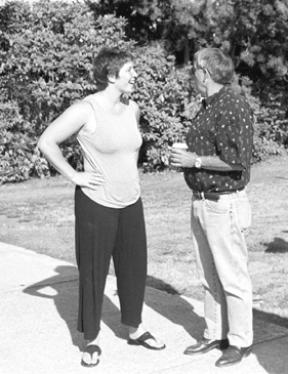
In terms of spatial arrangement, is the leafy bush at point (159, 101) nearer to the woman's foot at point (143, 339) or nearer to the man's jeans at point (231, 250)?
the woman's foot at point (143, 339)

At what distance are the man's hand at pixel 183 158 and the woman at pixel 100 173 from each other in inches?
12.8

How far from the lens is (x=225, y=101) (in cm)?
411

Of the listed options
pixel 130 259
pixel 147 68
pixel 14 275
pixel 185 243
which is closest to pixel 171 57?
pixel 147 68

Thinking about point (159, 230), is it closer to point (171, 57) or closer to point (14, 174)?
point (14, 174)

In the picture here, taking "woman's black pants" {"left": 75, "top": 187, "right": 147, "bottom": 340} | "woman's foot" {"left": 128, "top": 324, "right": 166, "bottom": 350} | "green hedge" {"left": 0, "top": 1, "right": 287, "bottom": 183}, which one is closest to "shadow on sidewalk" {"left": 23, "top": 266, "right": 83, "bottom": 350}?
"woman's foot" {"left": 128, "top": 324, "right": 166, "bottom": 350}

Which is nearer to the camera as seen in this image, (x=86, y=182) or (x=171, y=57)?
(x=86, y=182)

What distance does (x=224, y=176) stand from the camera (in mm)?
4125

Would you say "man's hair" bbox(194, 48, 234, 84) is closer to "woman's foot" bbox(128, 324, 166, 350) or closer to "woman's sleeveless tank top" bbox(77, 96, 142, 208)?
"woman's sleeveless tank top" bbox(77, 96, 142, 208)

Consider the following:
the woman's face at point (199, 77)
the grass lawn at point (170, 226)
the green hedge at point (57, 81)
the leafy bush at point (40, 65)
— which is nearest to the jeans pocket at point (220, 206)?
the woman's face at point (199, 77)

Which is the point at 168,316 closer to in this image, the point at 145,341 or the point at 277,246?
the point at 145,341

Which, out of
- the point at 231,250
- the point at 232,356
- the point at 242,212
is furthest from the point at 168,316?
the point at 242,212

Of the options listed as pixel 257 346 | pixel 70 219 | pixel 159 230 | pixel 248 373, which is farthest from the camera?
pixel 70 219

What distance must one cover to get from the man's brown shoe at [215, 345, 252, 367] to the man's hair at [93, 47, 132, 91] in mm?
1688

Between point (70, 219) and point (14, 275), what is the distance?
3.16 m
